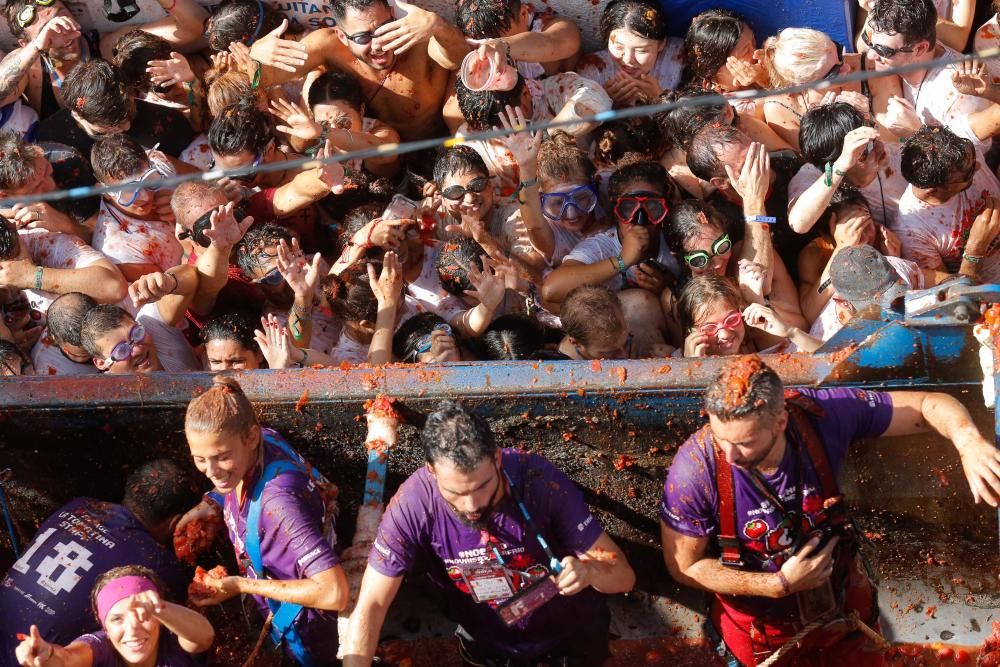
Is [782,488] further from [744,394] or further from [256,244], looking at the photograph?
[256,244]

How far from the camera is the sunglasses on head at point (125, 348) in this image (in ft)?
17.5

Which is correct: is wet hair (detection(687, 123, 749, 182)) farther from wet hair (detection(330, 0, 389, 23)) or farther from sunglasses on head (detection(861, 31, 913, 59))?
wet hair (detection(330, 0, 389, 23))

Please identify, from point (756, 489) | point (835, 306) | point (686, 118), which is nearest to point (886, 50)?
point (686, 118)

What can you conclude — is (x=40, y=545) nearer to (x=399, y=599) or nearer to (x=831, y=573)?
(x=399, y=599)

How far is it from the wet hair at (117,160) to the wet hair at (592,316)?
2.33m

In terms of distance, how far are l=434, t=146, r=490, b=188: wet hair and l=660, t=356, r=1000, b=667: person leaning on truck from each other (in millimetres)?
2090

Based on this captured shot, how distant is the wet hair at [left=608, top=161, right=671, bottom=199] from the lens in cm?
583

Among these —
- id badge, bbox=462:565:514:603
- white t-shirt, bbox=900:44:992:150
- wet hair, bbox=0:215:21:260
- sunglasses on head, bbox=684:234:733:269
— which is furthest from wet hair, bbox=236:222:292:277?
white t-shirt, bbox=900:44:992:150

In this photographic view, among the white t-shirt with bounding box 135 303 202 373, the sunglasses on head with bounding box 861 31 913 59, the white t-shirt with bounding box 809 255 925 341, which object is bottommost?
the white t-shirt with bounding box 135 303 202 373

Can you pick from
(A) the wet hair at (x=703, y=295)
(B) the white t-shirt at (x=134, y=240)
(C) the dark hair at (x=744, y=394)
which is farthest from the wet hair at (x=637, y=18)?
(C) the dark hair at (x=744, y=394)

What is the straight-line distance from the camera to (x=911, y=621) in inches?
207

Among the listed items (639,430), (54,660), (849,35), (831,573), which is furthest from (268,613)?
(849,35)

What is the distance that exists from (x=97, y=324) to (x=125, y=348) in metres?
0.17

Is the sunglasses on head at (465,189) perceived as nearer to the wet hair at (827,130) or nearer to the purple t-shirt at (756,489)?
the wet hair at (827,130)
